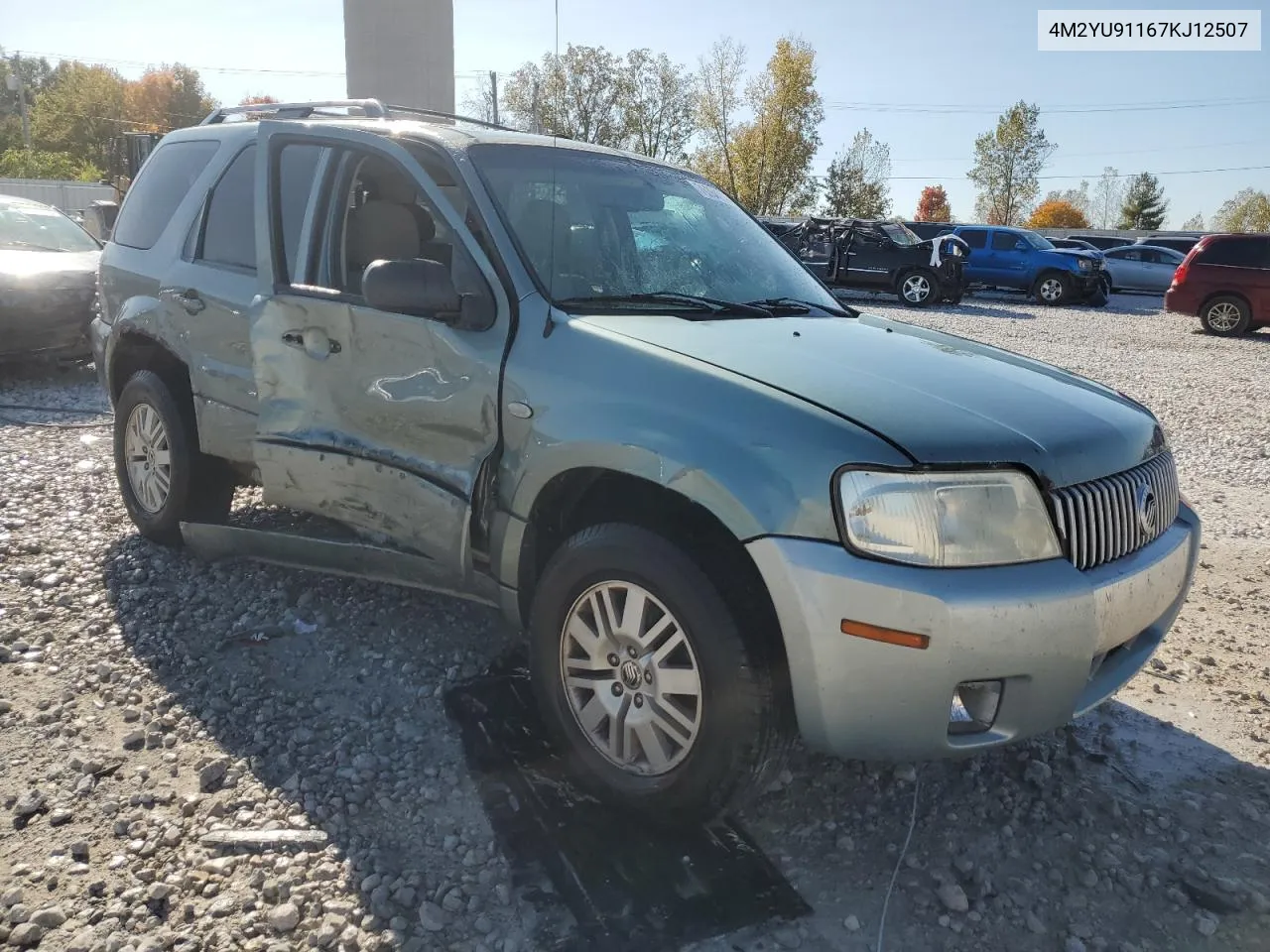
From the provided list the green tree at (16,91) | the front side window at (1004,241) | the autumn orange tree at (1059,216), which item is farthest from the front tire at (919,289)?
the green tree at (16,91)

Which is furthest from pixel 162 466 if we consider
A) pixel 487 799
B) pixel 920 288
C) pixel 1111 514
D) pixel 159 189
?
pixel 920 288

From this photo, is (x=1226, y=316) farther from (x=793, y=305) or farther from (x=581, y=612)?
(x=581, y=612)

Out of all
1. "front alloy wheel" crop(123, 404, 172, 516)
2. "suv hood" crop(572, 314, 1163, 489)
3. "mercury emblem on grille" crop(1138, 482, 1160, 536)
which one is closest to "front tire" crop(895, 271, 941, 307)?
"suv hood" crop(572, 314, 1163, 489)

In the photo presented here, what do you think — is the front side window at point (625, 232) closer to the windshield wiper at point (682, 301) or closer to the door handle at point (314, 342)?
the windshield wiper at point (682, 301)

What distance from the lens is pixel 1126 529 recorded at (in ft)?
8.80

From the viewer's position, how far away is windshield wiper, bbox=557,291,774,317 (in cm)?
317

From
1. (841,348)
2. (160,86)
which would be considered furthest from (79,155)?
(841,348)

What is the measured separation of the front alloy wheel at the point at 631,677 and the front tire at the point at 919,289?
18.7m

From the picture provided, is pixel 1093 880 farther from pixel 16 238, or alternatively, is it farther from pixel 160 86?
pixel 160 86

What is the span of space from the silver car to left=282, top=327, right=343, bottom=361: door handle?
1039 inches

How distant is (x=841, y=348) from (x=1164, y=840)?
1.68m

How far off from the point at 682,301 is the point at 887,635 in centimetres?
148

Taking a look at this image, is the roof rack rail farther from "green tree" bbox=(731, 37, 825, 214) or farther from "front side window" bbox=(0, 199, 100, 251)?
"green tree" bbox=(731, 37, 825, 214)

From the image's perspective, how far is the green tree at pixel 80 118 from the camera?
2852 inches
